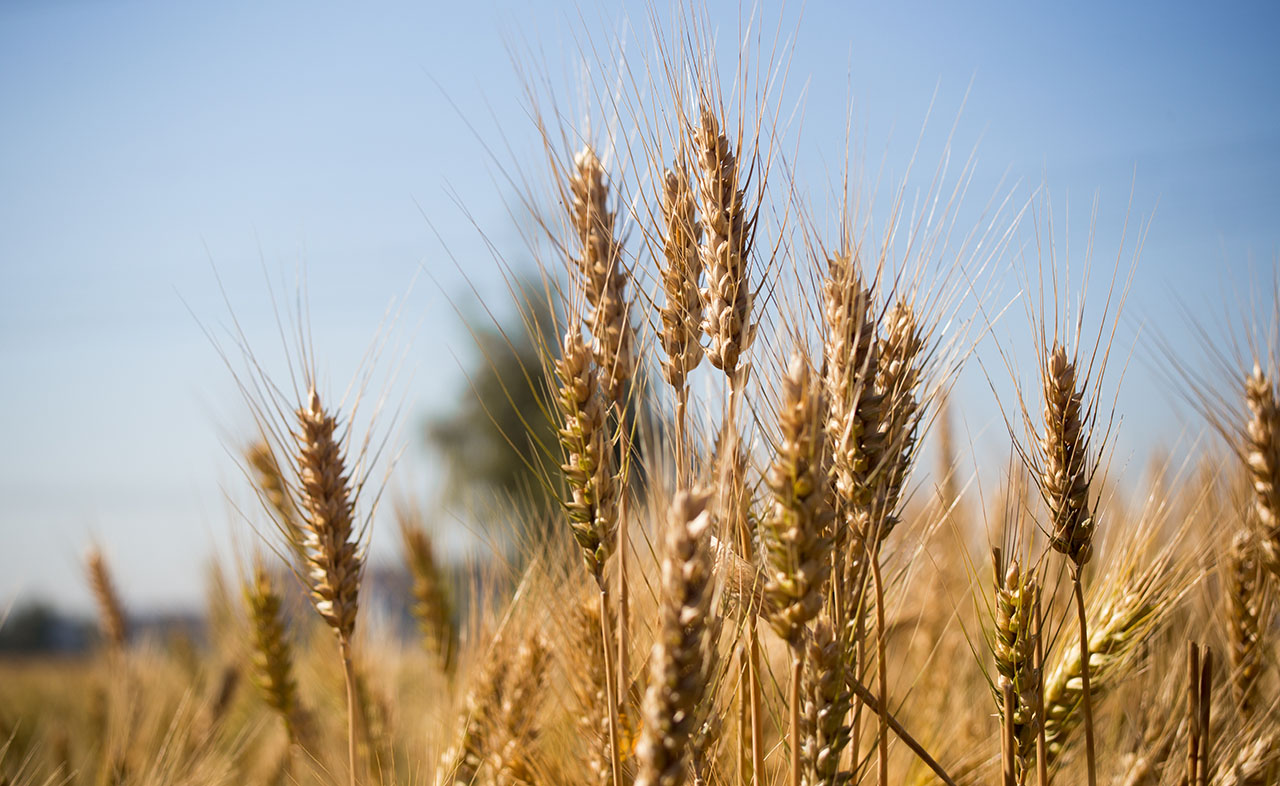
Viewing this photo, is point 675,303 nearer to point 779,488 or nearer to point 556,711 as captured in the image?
point 779,488

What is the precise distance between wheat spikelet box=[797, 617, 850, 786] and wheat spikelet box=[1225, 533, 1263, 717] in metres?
1.36

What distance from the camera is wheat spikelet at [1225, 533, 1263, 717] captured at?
1938mm

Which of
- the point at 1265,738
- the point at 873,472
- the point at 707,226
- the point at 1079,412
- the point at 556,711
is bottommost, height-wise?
the point at 556,711

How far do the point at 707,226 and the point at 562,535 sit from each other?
3.55 feet

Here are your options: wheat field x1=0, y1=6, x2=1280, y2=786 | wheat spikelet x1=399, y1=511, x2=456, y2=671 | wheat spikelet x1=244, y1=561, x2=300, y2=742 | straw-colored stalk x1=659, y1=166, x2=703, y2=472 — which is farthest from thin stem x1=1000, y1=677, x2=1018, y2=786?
wheat spikelet x1=399, y1=511, x2=456, y2=671

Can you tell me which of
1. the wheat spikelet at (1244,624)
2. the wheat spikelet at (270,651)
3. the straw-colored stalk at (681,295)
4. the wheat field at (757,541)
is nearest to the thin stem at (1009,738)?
the wheat field at (757,541)

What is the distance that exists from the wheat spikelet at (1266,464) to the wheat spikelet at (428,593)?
2569mm

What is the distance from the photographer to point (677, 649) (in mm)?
1008

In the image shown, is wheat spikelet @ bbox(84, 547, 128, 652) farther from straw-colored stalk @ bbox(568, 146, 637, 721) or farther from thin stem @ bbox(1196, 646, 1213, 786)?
thin stem @ bbox(1196, 646, 1213, 786)

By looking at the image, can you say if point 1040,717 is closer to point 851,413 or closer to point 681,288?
point 851,413

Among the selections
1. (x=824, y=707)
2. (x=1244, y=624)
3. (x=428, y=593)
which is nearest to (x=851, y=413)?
(x=824, y=707)

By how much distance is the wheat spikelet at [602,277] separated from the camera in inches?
53.0

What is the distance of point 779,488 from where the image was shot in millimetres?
1061

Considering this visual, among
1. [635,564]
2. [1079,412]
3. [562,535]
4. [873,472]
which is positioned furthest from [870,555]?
[562,535]
